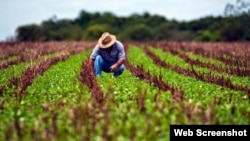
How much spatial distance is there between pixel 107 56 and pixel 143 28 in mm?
71159

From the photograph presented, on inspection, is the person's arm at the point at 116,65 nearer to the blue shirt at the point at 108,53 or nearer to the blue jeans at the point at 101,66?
the blue shirt at the point at 108,53

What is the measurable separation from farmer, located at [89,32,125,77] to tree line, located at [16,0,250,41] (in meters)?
43.7

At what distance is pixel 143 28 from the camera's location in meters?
83.8

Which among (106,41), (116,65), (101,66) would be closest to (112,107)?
(116,65)

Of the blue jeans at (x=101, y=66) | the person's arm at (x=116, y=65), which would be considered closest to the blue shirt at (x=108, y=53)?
the blue jeans at (x=101, y=66)

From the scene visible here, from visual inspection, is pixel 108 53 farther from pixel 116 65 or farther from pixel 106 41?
pixel 116 65

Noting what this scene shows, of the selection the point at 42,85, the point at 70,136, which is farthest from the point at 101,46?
the point at 70,136

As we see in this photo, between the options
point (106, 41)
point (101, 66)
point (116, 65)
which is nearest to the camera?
point (116, 65)

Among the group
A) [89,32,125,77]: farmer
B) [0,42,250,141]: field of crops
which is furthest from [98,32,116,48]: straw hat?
[0,42,250,141]: field of crops

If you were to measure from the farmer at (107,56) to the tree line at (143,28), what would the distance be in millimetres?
43656

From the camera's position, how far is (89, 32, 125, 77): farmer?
1266cm

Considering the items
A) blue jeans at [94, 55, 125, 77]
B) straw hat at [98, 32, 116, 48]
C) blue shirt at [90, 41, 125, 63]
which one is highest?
straw hat at [98, 32, 116, 48]

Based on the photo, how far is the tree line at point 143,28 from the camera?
5934 cm

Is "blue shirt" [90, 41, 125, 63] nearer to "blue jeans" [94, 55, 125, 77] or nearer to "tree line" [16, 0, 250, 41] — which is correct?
"blue jeans" [94, 55, 125, 77]
